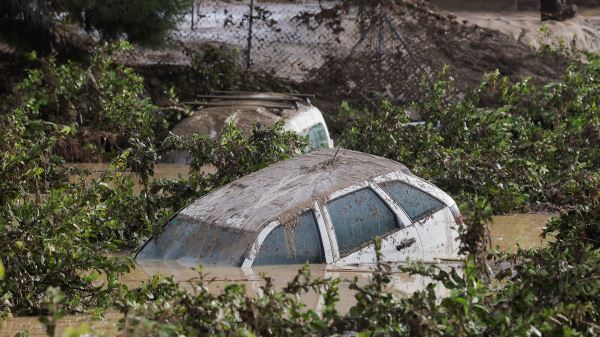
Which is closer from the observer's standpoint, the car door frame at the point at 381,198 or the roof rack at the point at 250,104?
the car door frame at the point at 381,198

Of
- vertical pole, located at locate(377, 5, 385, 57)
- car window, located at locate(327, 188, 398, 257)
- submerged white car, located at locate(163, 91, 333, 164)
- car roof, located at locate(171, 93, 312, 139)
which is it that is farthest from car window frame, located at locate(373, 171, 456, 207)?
vertical pole, located at locate(377, 5, 385, 57)

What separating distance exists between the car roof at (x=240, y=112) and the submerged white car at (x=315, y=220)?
5606mm

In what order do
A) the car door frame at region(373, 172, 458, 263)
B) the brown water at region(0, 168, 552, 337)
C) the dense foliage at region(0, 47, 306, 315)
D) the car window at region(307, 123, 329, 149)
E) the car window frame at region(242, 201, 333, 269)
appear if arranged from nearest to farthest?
the brown water at region(0, 168, 552, 337) → the dense foliage at region(0, 47, 306, 315) → the car window frame at region(242, 201, 333, 269) → the car door frame at region(373, 172, 458, 263) → the car window at region(307, 123, 329, 149)

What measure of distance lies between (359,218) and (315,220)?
511mm

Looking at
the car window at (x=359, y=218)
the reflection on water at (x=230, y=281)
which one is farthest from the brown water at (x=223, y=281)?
the car window at (x=359, y=218)

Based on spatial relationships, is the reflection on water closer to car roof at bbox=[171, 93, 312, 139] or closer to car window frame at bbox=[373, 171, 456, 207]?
car window frame at bbox=[373, 171, 456, 207]

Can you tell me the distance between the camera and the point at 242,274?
10867 millimetres

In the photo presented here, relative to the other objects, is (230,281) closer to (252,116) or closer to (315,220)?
(315,220)

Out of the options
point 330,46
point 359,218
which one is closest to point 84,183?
point 359,218

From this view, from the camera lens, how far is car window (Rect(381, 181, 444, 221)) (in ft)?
39.7

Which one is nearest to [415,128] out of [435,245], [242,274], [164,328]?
[435,245]

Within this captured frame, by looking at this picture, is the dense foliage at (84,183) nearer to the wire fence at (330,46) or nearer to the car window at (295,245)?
the car window at (295,245)

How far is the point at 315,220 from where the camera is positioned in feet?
37.4

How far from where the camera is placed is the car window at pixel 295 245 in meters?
11.2
